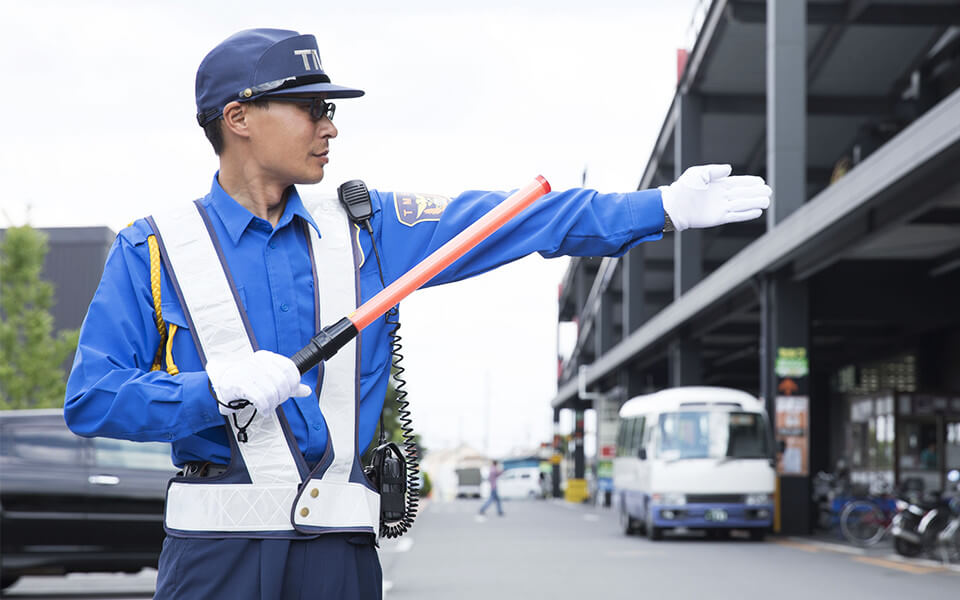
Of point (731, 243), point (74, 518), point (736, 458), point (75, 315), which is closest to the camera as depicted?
point (74, 518)

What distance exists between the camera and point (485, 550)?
18.8 meters

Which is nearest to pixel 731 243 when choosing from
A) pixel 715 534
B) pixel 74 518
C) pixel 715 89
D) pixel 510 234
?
pixel 715 89

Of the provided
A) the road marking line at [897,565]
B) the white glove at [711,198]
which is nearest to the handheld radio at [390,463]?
the white glove at [711,198]

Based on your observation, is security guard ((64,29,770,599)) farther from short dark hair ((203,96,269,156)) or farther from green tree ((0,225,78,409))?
green tree ((0,225,78,409))

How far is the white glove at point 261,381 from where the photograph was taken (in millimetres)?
2133

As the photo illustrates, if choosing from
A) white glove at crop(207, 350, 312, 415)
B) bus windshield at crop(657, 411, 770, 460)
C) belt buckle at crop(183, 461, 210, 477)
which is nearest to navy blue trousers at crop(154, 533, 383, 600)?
belt buckle at crop(183, 461, 210, 477)

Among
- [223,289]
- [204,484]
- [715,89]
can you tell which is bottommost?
[204,484]

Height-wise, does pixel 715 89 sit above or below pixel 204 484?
above

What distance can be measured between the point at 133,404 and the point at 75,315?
159 ft

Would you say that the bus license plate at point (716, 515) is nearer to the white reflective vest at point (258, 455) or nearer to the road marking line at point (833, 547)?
the road marking line at point (833, 547)

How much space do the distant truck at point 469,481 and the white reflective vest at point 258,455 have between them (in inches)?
2906

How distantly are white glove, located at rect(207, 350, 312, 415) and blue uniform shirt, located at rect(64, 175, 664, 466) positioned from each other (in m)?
0.05

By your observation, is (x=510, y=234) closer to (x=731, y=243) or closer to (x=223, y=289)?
(x=223, y=289)

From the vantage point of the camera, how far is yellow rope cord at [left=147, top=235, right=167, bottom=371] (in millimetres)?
2344
